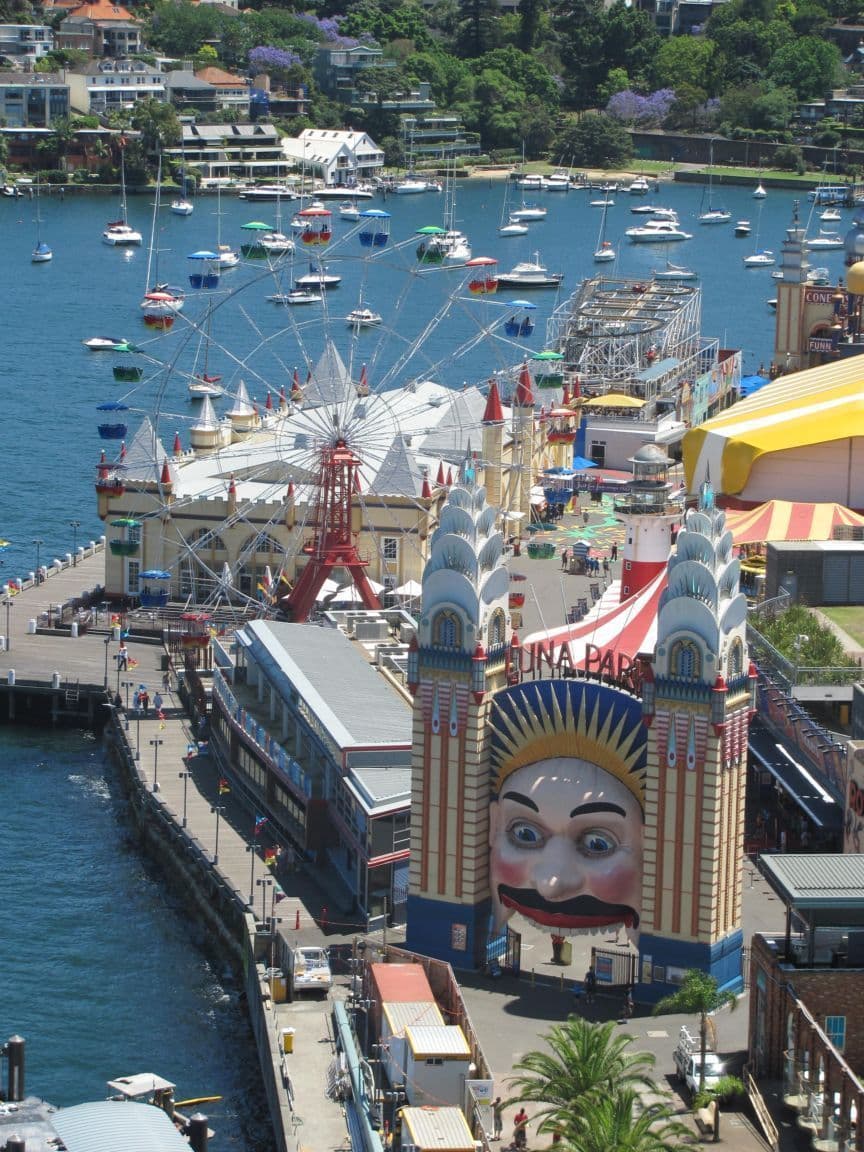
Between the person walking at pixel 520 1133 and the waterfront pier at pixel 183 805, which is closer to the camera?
the person walking at pixel 520 1133

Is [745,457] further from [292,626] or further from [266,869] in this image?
[266,869]

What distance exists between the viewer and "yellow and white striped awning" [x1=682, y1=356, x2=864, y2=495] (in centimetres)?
10931

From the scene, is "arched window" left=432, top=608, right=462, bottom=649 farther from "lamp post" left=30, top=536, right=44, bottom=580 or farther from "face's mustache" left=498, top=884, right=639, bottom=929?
"lamp post" left=30, top=536, right=44, bottom=580

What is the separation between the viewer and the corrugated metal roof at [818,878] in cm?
5909

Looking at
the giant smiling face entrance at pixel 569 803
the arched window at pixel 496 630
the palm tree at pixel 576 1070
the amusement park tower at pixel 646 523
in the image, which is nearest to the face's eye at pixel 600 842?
the giant smiling face entrance at pixel 569 803

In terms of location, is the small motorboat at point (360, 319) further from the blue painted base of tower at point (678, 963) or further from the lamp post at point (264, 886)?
the blue painted base of tower at point (678, 963)

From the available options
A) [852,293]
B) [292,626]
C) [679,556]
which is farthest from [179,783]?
[852,293]

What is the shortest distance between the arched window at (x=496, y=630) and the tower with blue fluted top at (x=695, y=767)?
14.5 ft

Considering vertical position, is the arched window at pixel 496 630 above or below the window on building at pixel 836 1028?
above

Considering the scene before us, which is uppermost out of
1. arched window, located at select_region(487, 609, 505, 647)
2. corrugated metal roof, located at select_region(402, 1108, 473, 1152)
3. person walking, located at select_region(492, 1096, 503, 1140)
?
arched window, located at select_region(487, 609, 505, 647)

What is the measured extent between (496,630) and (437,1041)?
11662mm

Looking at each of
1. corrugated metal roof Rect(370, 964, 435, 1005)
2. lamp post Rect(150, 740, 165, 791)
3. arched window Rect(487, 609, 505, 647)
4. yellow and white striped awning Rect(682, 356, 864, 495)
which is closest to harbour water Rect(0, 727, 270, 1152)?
lamp post Rect(150, 740, 165, 791)

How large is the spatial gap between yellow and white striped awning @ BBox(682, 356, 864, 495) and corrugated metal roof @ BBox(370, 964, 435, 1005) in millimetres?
44697

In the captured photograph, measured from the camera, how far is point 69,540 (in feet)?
429
